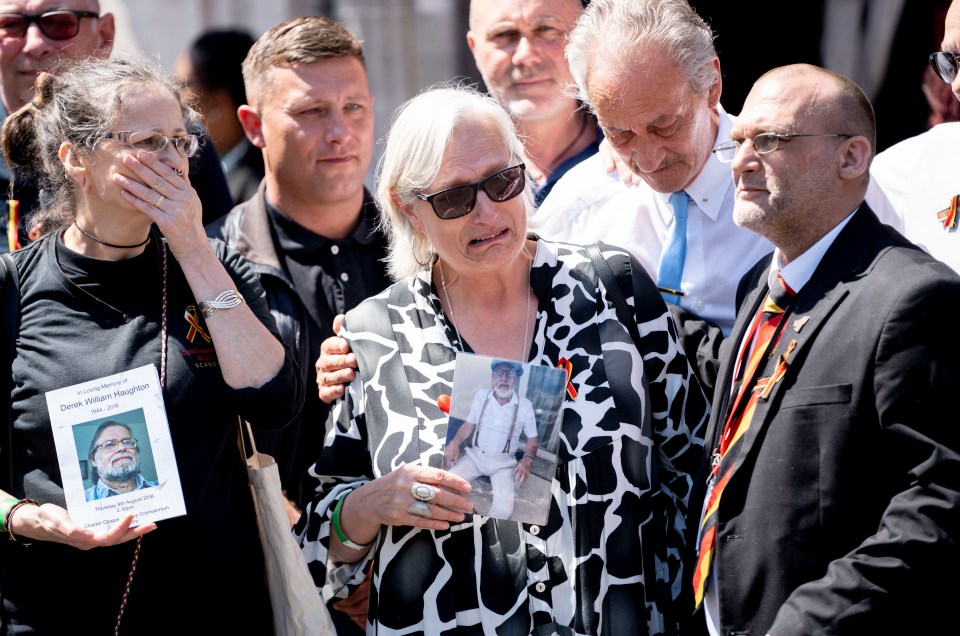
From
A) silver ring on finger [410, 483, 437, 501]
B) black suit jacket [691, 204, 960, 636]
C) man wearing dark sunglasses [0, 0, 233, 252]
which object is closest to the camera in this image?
black suit jacket [691, 204, 960, 636]

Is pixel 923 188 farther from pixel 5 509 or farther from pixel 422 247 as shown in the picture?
pixel 5 509

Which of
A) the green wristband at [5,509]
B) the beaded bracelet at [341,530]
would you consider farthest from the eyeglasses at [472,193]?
the green wristband at [5,509]

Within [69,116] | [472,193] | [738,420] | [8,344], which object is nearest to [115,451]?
[8,344]

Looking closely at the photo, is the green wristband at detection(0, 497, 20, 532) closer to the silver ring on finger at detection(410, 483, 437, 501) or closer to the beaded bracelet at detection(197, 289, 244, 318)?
the beaded bracelet at detection(197, 289, 244, 318)

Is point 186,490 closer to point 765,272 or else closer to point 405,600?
point 405,600

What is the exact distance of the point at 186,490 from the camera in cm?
290

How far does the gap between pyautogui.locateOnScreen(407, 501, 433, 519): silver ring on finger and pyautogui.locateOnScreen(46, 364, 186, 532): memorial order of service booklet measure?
0.59 metres

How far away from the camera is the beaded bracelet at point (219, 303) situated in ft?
9.66

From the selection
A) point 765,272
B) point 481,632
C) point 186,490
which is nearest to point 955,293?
point 765,272

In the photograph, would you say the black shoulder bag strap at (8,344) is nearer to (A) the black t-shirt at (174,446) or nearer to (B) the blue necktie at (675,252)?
(A) the black t-shirt at (174,446)

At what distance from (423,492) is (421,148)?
0.97m

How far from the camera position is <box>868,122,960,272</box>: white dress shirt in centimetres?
315

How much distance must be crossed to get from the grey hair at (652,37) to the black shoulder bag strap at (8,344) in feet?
6.06

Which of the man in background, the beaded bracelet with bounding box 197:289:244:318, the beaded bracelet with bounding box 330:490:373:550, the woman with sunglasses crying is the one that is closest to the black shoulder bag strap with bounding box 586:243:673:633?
the woman with sunglasses crying
